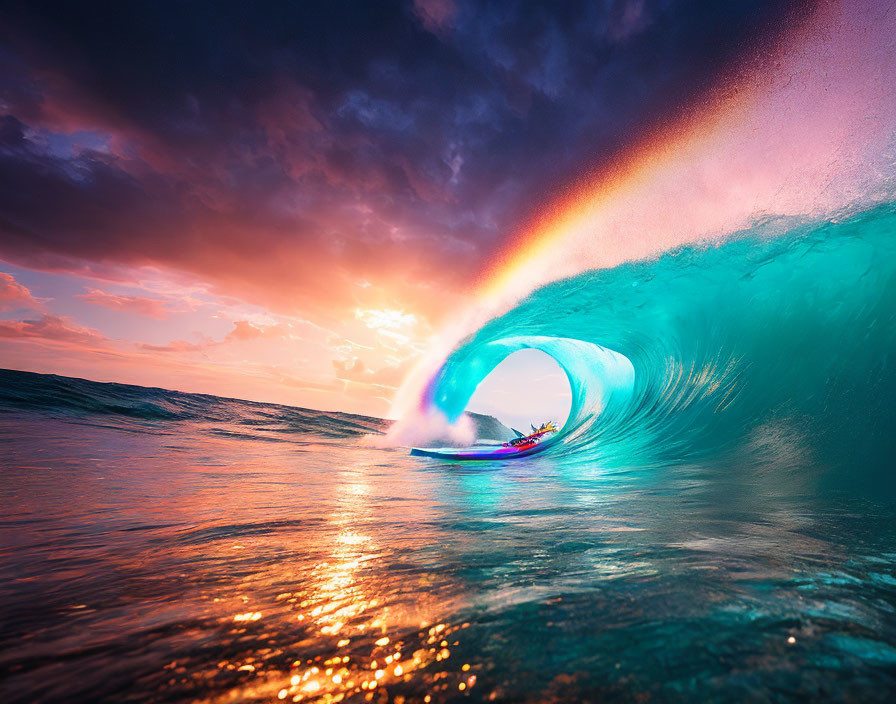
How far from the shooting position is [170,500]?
2.79m

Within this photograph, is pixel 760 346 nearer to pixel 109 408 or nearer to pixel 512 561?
pixel 512 561

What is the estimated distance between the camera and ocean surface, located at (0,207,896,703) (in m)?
0.78

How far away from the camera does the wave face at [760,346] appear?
4.48 m

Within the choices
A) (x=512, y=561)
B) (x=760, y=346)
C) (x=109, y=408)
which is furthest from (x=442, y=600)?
(x=109, y=408)

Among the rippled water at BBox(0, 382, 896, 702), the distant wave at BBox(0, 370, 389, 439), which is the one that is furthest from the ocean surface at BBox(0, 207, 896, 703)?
the distant wave at BBox(0, 370, 389, 439)

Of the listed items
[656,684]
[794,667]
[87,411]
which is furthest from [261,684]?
[87,411]

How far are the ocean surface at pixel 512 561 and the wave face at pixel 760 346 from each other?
4 cm

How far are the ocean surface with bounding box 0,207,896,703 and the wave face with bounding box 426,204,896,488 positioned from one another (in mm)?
36

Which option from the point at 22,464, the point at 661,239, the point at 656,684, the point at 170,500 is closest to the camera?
the point at 656,684

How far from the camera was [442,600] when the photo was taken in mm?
1140

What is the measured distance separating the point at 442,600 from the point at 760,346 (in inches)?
255

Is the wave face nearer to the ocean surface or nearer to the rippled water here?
the ocean surface

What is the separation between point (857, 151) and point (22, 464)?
372 inches

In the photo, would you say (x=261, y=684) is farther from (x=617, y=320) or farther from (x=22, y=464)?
(x=617, y=320)
